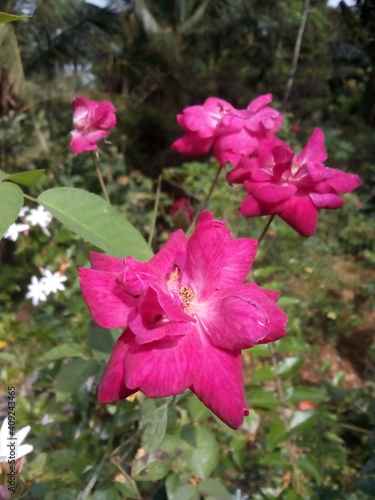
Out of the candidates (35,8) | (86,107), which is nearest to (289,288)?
(86,107)

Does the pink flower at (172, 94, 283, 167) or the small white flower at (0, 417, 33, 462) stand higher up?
the pink flower at (172, 94, 283, 167)

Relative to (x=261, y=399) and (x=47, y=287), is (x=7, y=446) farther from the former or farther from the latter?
(x=47, y=287)

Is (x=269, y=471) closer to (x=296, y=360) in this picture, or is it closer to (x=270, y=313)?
(x=296, y=360)

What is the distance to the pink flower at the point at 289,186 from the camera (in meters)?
0.65

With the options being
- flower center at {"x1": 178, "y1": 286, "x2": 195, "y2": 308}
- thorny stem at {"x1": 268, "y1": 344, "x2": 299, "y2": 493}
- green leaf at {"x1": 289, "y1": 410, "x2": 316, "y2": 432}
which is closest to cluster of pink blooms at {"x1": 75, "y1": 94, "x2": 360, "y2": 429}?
flower center at {"x1": 178, "y1": 286, "x2": 195, "y2": 308}

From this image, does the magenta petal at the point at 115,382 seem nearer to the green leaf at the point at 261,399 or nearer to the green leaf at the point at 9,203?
the green leaf at the point at 9,203

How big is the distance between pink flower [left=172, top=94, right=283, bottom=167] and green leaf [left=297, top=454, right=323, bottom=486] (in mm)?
639

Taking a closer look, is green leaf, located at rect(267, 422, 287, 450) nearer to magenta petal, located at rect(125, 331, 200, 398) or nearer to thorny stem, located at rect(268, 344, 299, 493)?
thorny stem, located at rect(268, 344, 299, 493)

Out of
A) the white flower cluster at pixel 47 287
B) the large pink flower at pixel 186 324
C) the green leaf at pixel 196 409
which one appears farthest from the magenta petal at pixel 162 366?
the white flower cluster at pixel 47 287

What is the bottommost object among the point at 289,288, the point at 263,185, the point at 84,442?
the point at 289,288

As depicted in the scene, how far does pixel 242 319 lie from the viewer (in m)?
0.40

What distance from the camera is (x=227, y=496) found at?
72 centimetres

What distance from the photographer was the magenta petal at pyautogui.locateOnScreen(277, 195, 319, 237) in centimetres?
65

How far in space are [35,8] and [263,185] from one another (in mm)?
4684
